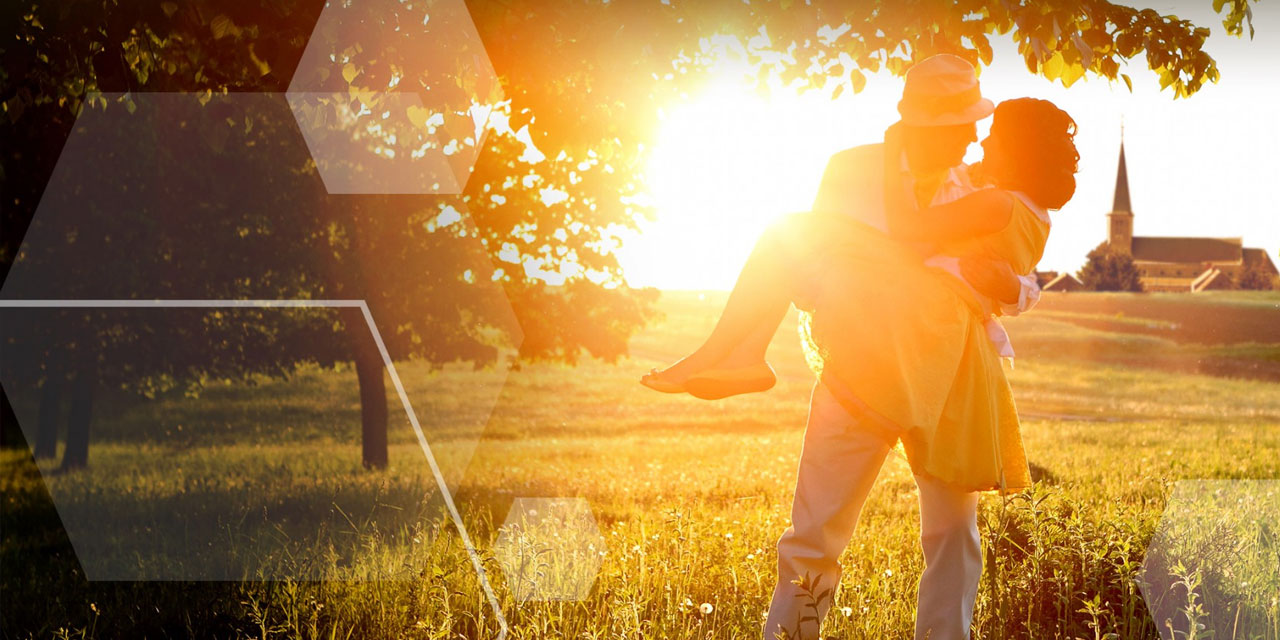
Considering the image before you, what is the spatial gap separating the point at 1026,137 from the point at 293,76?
4.00 meters

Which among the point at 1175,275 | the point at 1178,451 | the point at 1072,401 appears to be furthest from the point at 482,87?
the point at 1175,275

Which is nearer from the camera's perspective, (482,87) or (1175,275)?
(482,87)

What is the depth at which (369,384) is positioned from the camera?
12664 millimetres

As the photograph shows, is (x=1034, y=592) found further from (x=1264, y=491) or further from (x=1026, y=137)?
(x=1264, y=491)

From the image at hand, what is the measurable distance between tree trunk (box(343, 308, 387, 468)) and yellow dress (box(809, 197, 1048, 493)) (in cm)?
974

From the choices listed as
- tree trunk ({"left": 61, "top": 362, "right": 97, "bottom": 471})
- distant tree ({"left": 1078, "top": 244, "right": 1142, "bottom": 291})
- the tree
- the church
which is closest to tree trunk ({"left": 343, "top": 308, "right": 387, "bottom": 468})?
the tree

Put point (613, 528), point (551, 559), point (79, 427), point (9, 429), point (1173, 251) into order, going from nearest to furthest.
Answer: point (551, 559) → point (613, 528) → point (79, 427) → point (9, 429) → point (1173, 251)

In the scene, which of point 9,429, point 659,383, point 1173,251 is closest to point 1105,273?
point 659,383

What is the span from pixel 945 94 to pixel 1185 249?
→ 102 metres

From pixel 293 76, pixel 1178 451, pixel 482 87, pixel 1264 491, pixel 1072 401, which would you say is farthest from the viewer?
pixel 1072 401

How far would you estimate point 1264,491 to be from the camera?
6426mm

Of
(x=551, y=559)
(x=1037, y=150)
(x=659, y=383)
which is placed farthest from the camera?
(x=551, y=559)

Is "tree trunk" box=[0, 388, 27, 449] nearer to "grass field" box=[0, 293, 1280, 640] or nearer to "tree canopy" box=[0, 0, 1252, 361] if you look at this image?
"grass field" box=[0, 293, 1280, 640]

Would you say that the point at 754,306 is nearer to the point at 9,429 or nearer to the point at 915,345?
the point at 915,345
